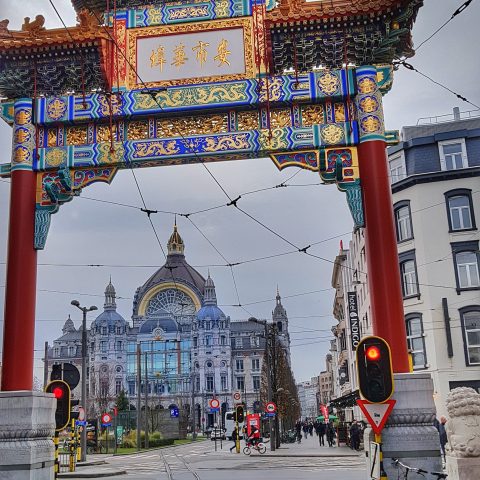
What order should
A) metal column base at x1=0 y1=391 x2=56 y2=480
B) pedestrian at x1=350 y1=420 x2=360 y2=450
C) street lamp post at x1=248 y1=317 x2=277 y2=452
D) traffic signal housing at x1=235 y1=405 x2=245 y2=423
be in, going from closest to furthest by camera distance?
1. metal column base at x1=0 y1=391 x2=56 y2=480
2. pedestrian at x1=350 y1=420 x2=360 y2=450
3. traffic signal housing at x1=235 y1=405 x2=245 y2=423
4. street lamp post at x1=248 y1=317 x2=277 y2=452

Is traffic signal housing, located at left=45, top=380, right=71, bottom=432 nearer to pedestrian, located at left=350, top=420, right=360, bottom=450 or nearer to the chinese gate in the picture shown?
the chinese gate

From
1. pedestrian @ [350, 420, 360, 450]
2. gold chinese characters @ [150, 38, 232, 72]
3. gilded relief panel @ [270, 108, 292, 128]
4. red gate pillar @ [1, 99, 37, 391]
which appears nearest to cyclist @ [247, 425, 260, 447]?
pedestrian @ [350, 420, 360, 450]

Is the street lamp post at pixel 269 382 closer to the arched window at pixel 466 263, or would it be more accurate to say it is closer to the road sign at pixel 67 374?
the arched window at pixel 466 263

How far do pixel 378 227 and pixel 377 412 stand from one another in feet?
12.3

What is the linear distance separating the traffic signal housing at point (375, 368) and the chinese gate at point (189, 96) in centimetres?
350

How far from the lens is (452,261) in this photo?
2920cm

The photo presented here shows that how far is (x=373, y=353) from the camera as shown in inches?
352

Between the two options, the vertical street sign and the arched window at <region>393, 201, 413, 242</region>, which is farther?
the vertical street sign

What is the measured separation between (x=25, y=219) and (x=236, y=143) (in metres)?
4.37

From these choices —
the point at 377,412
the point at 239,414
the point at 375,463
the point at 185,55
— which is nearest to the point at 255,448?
the point at 239,414

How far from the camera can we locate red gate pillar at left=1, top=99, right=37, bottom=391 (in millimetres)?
11875

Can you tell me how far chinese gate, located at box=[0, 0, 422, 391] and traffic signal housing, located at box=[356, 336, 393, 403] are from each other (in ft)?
11.5

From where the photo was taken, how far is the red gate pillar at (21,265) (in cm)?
1188

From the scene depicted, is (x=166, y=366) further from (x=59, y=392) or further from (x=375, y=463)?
(x=375, y=463)
